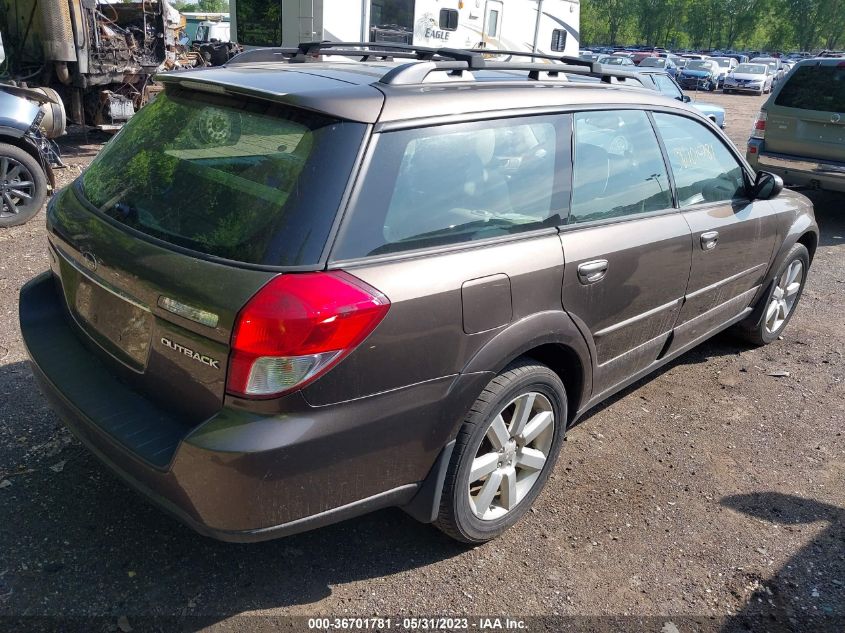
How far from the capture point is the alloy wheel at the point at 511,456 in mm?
2789

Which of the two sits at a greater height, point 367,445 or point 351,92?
point 351,92

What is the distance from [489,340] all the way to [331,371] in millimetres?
637

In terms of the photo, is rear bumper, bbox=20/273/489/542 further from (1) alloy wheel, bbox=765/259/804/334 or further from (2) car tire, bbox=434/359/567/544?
(1) alloy wheel, bbox=765/259/804/334

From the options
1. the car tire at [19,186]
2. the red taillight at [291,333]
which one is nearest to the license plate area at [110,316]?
the red taillight at [291,333]

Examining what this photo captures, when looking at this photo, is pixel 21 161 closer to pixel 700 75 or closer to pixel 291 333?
pixel 291 333

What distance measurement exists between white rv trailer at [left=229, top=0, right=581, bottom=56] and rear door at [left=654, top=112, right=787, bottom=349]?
9207 mm

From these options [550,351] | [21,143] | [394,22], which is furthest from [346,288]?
[394,22]

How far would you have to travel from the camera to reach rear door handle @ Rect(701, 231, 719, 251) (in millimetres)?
3672

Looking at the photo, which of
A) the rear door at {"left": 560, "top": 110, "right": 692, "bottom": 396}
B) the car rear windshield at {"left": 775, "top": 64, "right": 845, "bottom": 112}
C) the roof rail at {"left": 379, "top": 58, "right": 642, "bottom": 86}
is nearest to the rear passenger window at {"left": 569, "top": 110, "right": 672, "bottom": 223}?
the rear door at {"left": 560, "top": 110, "right": 692, "bottom": 396}

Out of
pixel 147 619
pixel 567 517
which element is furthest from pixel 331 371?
pixel 567 517

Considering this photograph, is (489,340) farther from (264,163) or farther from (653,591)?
(653,591)

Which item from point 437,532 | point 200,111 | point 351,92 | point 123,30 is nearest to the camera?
point 351,92

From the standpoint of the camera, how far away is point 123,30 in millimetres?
11188

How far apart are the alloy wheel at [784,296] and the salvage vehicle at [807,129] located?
4053 mm
